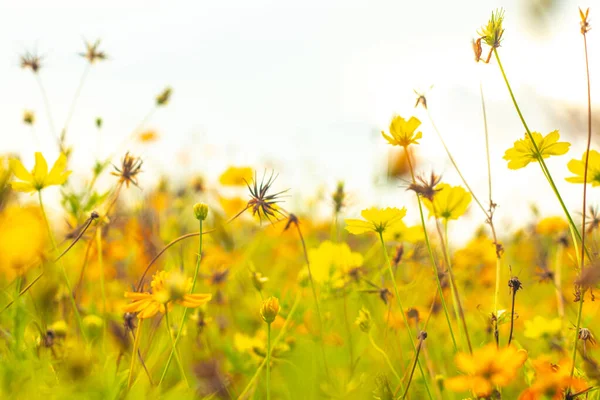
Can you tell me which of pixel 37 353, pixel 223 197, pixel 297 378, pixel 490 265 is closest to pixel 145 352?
pixel 37 353

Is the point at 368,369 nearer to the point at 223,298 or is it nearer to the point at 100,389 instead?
the point at 223,298

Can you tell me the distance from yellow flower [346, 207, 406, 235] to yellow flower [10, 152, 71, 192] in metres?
0.49

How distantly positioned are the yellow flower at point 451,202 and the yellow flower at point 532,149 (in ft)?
0.27

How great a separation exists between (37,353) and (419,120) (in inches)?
27.0

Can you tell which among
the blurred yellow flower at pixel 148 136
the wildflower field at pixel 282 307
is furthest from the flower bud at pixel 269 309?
the blurred yellow flower at pixel 148 136

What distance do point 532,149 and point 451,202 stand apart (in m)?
0.14

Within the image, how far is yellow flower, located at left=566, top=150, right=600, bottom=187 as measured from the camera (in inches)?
31.2

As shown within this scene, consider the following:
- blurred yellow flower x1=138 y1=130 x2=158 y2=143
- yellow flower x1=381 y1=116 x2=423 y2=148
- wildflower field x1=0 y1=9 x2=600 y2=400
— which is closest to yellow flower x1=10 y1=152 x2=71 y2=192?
wildflower field x1=0 y1=9 x2=600 y2=400

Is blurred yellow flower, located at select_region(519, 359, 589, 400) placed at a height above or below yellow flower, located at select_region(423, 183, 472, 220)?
below

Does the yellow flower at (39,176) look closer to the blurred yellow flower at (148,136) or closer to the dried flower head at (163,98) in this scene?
the dried flower head at (163,98)

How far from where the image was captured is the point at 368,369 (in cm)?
124

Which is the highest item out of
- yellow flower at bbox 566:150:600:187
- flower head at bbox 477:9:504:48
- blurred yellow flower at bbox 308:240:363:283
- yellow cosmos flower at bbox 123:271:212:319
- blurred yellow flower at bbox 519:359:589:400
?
flower head at bbox 477:9:504:48

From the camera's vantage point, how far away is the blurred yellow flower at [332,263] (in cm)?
123

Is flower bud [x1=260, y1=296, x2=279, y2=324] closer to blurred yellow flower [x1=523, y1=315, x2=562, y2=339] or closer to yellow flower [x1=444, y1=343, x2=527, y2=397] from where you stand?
yellow flower [x1=444, y1=343, x2=527, y2=397]
